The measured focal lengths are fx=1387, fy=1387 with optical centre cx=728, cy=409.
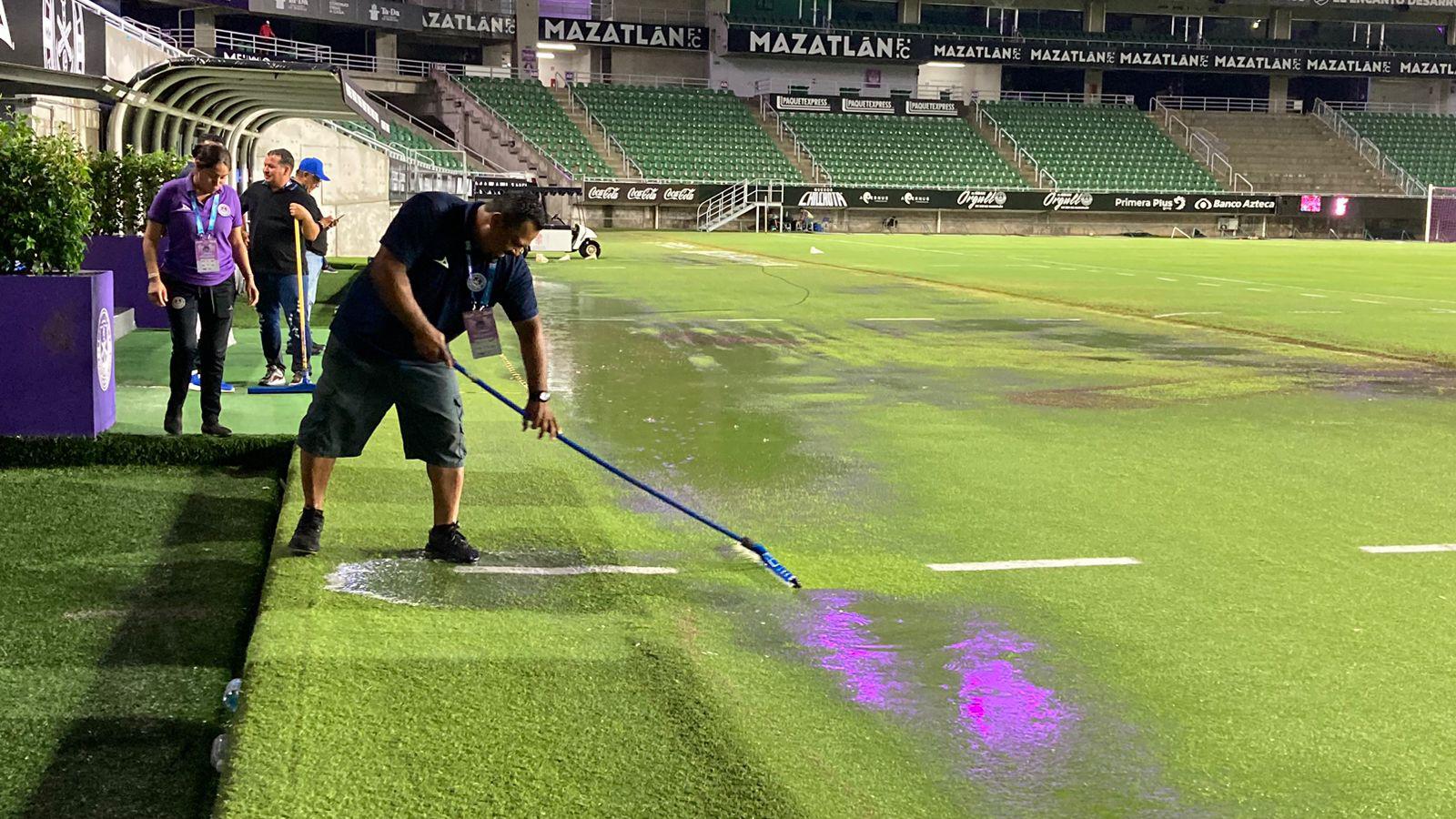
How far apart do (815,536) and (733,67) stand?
57.7m

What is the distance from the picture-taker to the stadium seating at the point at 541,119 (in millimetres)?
51312

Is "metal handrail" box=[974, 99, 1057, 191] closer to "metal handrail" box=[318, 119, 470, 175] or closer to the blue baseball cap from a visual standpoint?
"metal handrail" box=[318, 119, 470, 175]

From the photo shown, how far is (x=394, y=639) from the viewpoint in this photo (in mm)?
4523

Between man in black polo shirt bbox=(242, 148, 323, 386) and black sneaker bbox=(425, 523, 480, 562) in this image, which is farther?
man in black polo shirt bbox=(242, 148, 323, 386)

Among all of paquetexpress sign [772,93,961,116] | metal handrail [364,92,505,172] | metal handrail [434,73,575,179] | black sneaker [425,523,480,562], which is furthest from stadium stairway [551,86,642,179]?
black sneaker [425,523,480,562]

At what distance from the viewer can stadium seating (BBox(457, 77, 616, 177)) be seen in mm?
51312

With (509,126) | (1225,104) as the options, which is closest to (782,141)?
(509,126)

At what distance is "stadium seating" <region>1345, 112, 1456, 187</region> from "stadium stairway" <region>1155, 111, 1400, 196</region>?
4.90ft

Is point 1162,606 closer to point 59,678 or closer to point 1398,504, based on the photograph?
point 1398,504

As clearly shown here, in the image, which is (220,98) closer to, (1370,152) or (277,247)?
(277,247)

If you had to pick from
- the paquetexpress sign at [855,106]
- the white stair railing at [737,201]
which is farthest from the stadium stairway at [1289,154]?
the white stair railing at [737,201]

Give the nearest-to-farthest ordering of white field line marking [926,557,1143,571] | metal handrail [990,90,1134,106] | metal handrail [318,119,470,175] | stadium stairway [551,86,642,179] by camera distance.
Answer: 1. white field line marking [926,557,1143,571]
2. metal handrail [318,119,470,175]
3. stadium stairway [551,86,642,179]
4. metal handrail [990,90,1134,106]

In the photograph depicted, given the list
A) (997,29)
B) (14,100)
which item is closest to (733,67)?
(997,29)

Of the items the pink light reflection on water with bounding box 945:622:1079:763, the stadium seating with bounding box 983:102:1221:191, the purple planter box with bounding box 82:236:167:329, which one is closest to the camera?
the pink light reflection on water with bounding box 945:622:1079:763
